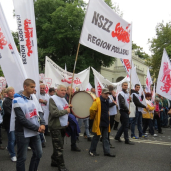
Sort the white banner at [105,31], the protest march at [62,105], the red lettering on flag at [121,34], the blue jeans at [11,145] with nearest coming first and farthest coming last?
the protest march at [62,105], the blue jeans at [11,145], the white banner at [105,31], the red lettering on flag at [121,34]

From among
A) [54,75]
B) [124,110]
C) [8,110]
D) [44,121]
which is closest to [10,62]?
[44,121]

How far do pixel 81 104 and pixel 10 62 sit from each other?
2188 mm

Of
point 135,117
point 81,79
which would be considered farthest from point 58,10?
point 135,117

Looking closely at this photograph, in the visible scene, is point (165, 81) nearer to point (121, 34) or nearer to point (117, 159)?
point (121, 34)

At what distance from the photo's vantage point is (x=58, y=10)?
25938mm

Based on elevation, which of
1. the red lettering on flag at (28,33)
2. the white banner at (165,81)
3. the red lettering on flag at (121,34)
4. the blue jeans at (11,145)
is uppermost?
the red lettering on flag at (121,34)

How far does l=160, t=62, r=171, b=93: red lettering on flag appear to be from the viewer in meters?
7.15

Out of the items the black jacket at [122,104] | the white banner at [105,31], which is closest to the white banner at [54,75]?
the black jacket at [122,104]

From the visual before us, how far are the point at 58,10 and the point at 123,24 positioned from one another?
20.6 m

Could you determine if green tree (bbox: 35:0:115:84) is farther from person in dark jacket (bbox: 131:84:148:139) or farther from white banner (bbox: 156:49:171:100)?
white banner (bbox: 156:49:171:100)

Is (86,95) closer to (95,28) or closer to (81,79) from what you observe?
(95,28)

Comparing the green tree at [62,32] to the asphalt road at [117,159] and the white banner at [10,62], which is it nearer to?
the asphalt road at [117,159]

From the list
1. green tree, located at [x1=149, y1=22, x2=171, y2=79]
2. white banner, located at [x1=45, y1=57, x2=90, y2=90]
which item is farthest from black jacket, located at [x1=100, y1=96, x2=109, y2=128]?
green tree, located at [x1=149, y1=22, x2=171, y2=79]

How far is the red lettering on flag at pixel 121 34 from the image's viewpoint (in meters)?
6.56
